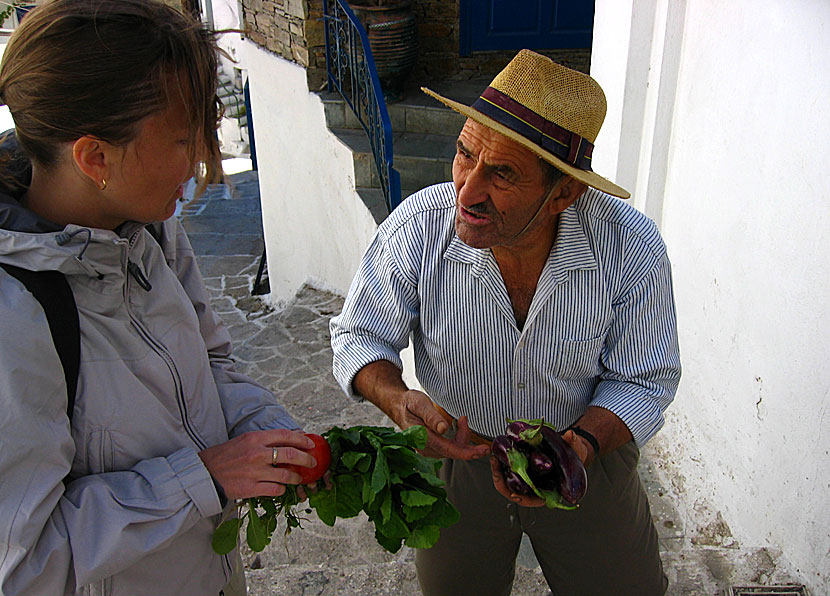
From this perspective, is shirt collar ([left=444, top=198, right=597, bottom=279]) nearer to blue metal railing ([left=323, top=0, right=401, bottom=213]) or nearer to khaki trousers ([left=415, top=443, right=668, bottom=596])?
khaki trousers ([left=415, top=443, right=668, bottom=596])

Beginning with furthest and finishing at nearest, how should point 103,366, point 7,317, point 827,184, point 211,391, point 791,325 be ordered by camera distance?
point 791,325 → point 827,184 → point 211,391 → point 103,366 → point 7,317

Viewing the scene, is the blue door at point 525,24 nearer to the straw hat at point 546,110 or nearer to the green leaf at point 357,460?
the straw hat at point 546,110

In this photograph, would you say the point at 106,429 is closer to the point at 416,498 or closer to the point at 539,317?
the point at 416,498

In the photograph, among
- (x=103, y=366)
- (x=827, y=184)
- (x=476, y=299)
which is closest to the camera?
(x=103, y=366)

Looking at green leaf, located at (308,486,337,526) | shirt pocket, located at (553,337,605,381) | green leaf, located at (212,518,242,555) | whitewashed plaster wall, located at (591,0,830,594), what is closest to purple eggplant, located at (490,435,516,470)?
shirt pocket, located at (553,337,605,381)

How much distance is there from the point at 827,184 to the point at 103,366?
234cm

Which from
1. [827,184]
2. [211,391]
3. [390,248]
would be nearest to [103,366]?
[211,391]

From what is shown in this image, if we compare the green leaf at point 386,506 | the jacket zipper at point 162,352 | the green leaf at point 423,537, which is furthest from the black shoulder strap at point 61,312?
the green leaf at point 423,537

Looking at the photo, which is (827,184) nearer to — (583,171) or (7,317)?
(583,171)

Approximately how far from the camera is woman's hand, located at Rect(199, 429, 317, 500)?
1.60m

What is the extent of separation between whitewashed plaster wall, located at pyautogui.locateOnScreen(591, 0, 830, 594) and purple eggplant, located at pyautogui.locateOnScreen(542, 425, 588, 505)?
1208 mm

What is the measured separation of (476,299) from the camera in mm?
2174

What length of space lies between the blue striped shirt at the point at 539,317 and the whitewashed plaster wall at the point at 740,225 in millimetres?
839

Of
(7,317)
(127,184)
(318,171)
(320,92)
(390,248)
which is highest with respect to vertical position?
(127,184)
